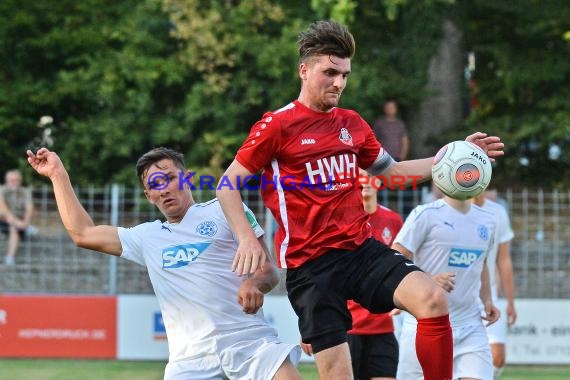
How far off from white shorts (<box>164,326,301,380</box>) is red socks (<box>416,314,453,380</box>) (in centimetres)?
69

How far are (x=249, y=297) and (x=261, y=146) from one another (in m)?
0.75

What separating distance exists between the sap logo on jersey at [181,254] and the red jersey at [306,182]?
0.46 m

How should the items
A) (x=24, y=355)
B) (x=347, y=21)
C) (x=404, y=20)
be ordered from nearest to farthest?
(x=24, y=355)
(x=347, y=21)
(x=404, y=20)

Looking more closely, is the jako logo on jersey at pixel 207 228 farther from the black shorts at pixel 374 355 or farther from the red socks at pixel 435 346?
the black shorts at pixel 374 355

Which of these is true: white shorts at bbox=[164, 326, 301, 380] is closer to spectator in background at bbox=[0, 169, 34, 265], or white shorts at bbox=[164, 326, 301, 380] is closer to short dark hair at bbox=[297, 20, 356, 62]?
short dark hair at bbox=[297, 20, 356, 62]

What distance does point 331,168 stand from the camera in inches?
224

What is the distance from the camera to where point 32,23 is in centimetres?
1895

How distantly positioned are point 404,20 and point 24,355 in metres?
8.96

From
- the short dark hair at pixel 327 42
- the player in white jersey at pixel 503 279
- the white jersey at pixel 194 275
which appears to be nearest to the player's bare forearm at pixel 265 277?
the white jersey at pixel 194 275

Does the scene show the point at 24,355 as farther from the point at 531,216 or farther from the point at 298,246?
the point at 298,246

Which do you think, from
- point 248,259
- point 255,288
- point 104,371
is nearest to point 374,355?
point 255,288

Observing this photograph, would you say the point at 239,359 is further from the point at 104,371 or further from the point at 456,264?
the point at 104,371

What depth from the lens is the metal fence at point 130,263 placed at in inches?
522

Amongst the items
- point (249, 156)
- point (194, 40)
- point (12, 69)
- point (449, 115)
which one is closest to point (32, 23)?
point (12, 69)
